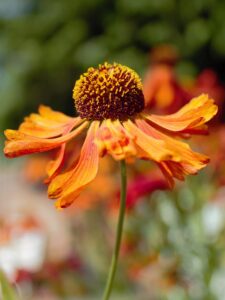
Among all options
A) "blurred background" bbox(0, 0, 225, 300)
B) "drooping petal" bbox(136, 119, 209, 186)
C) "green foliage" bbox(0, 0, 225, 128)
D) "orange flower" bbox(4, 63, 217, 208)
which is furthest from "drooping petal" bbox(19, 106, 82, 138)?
"green foliage" bbox(0, 0, 225, 128)

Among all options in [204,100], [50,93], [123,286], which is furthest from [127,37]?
[204,100]

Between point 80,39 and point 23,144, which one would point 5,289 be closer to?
point 23,144

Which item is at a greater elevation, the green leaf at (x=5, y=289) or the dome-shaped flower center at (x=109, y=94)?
the dome-shaped flower center at (x=109, y=94)

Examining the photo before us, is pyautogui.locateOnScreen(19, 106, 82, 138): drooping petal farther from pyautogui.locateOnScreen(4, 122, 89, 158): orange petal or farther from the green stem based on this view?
the green stem

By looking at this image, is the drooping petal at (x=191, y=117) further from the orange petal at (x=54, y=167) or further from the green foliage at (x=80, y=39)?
the green foliage at (x=80, y=39)

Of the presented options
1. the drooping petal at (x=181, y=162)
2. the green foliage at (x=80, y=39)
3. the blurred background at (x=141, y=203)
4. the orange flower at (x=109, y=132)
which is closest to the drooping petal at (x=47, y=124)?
the orange flower at (x=109, y=132)
